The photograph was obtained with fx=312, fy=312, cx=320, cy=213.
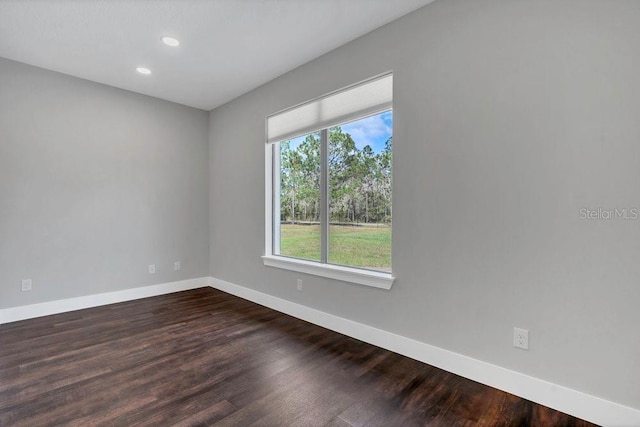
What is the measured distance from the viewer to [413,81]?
7.88 feet

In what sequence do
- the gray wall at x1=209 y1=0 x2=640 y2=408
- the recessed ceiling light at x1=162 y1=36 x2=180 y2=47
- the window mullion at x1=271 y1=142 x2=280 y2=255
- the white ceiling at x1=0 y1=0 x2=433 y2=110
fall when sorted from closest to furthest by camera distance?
the gray wall at x1=209 y1=0 x2=640 y2=408, the white ceiling at x1=0 y1=0 x2=433 y2=110, the recessed ceiling light at x1=162 y1=36 x2=180 y2=47, the window mullion at x1=271 y1=142 x2=280 y2=255

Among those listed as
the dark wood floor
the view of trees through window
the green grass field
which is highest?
the view of trees through window

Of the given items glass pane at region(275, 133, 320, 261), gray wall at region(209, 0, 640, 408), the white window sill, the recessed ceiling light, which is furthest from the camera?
glass pane at region(275, 133, 320, 261)

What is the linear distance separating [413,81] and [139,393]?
2.87 m

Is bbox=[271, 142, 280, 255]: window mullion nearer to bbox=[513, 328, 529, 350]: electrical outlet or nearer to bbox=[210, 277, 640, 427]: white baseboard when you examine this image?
bbox=[210, 277, 640, 427]: white baseboard

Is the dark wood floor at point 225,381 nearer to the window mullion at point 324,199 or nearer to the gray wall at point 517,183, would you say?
the gray wall at point 517,183

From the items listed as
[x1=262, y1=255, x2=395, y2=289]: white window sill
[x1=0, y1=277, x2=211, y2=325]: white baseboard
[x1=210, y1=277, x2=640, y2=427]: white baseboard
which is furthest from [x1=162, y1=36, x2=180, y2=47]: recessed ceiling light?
[x1=0, y1=277, x2=211, y2=325]: white baseboard

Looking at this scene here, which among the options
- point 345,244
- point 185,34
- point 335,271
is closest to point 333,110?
point 345,244

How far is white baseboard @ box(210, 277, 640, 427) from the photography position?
1.65 metres

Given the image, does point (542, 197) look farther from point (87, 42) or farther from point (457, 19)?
point (87, 42)

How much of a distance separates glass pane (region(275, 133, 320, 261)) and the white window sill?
0.16 metres

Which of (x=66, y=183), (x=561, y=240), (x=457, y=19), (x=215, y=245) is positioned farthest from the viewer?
(x=215, y=245)

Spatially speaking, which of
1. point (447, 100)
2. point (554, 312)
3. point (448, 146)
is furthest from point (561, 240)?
point (447, 100)

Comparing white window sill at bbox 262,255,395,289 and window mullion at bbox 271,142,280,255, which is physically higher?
window mullion at bbox 271,142,280,255
